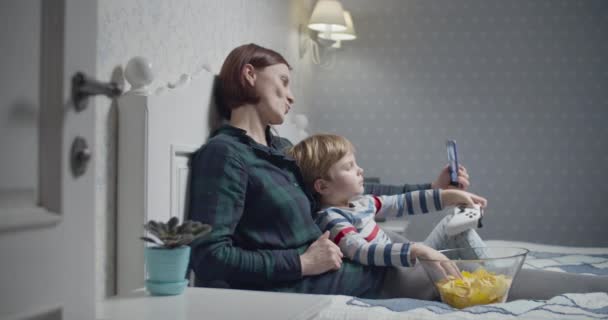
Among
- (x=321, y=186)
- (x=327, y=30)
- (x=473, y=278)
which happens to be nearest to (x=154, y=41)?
(x=321, y=186)

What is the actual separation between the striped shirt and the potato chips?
0.14 meters

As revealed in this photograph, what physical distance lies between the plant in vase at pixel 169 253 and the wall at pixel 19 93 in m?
0.35

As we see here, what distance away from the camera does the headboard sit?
3.76 feet

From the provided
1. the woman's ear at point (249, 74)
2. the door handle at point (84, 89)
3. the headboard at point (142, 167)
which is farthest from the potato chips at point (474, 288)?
the door handle at point (84, 89)

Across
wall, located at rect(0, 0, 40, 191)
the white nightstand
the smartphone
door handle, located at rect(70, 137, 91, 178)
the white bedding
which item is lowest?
the white bedding

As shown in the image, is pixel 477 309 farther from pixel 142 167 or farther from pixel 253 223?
pixel 142 167

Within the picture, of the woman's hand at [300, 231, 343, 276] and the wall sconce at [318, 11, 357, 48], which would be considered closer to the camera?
the woman's hand at [300, 231, 343, 276]

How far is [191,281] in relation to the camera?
138 centimetres

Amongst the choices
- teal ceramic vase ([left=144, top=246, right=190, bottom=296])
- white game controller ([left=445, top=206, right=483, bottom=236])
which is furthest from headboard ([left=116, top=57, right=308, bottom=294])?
white game controller ([left=445, top=206, right=483, bottom=236])

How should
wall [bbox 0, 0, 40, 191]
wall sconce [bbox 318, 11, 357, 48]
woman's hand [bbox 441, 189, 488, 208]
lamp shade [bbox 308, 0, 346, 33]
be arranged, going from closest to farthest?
wall [bbox 0, 0, 40, 191], woman's hand [bbox 441, 189, 488, 208], lamp shade [bbox 308, 0, 346, 33], wall sconce [bbox 318, 11, 357, 48]

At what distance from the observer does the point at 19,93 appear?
2.06 ft

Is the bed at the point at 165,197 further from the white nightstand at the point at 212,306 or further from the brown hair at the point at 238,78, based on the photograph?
the brown hair at the point at 238,78

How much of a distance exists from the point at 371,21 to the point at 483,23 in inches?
21.4

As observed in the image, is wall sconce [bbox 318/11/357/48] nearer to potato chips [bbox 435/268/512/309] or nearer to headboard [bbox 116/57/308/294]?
headboard [bbox 116/57/308/294]
